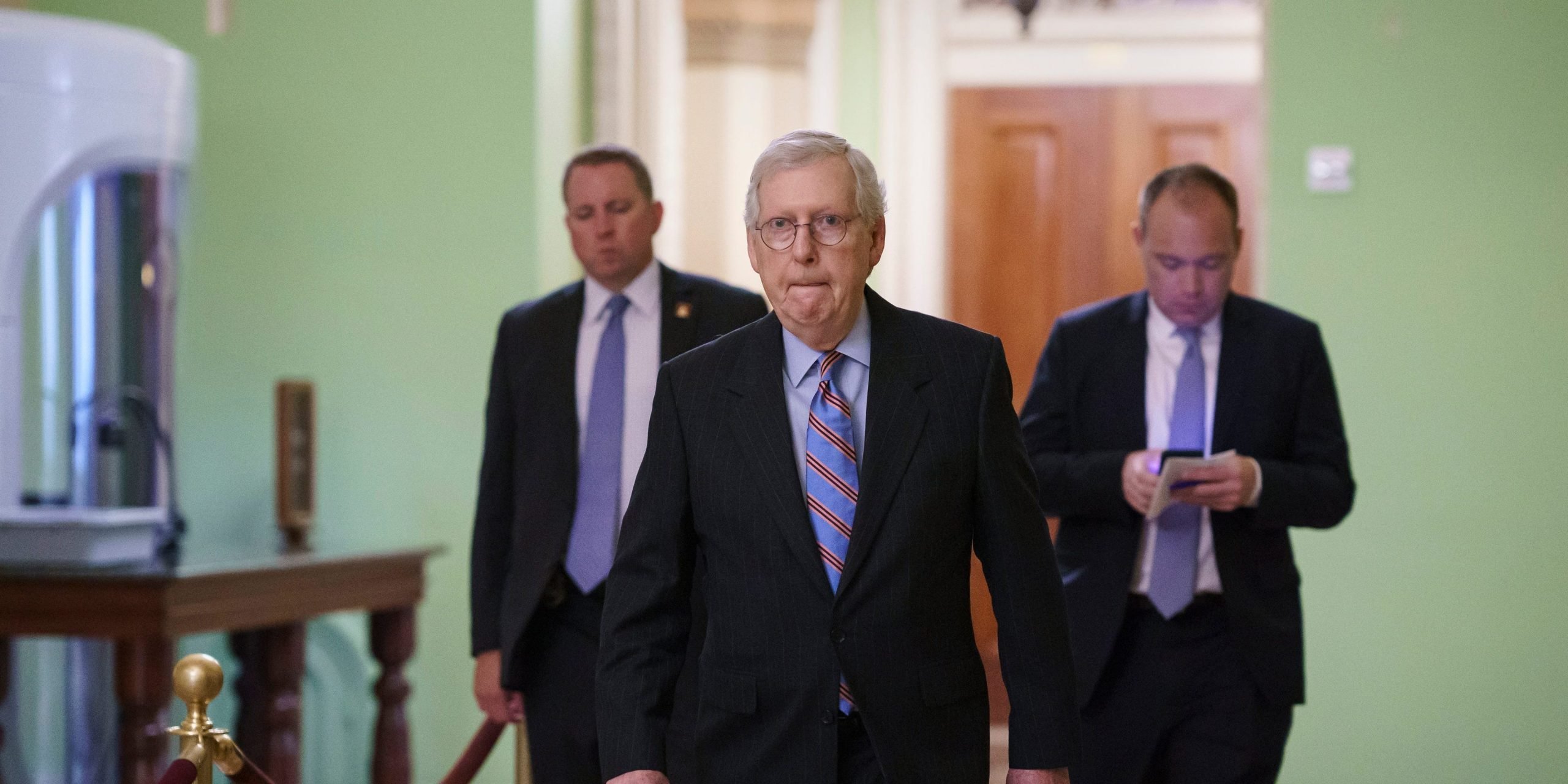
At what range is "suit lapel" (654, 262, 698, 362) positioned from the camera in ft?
9.96

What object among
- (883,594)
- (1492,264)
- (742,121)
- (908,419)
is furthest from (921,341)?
(742,121)

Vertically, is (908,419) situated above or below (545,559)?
above

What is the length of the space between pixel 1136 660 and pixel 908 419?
46.8 inches

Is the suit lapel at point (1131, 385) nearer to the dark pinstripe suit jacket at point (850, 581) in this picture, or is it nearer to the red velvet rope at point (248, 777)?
the dark pinstripe suit jacket at point (850, 581)

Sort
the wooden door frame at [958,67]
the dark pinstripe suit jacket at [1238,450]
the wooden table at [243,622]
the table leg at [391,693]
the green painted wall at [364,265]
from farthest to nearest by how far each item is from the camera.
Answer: the wooden door frame at [958,67], the green painted wall at [364,265], the table leg at [391,693], the wooden table at [243,622], the dark pinstripe suit jacket at [1238,450]

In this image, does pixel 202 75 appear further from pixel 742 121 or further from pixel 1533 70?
pixel 1533 70

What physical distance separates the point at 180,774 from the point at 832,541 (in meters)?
1.02

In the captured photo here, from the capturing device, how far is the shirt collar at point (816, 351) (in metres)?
2.00

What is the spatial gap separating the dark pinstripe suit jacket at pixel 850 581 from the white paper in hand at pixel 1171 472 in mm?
807

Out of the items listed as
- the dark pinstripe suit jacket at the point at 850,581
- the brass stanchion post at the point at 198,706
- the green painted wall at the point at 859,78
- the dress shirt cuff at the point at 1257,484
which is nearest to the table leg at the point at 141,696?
the brass stanchion post at the point at 198,706

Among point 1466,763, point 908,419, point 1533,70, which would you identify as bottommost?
point 1466,763

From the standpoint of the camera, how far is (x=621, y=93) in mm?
5582

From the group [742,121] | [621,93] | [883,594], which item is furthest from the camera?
[742,121]

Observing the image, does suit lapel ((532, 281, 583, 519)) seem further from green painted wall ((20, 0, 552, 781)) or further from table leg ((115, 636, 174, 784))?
green painted wall ((20, 0, 552, 781))
